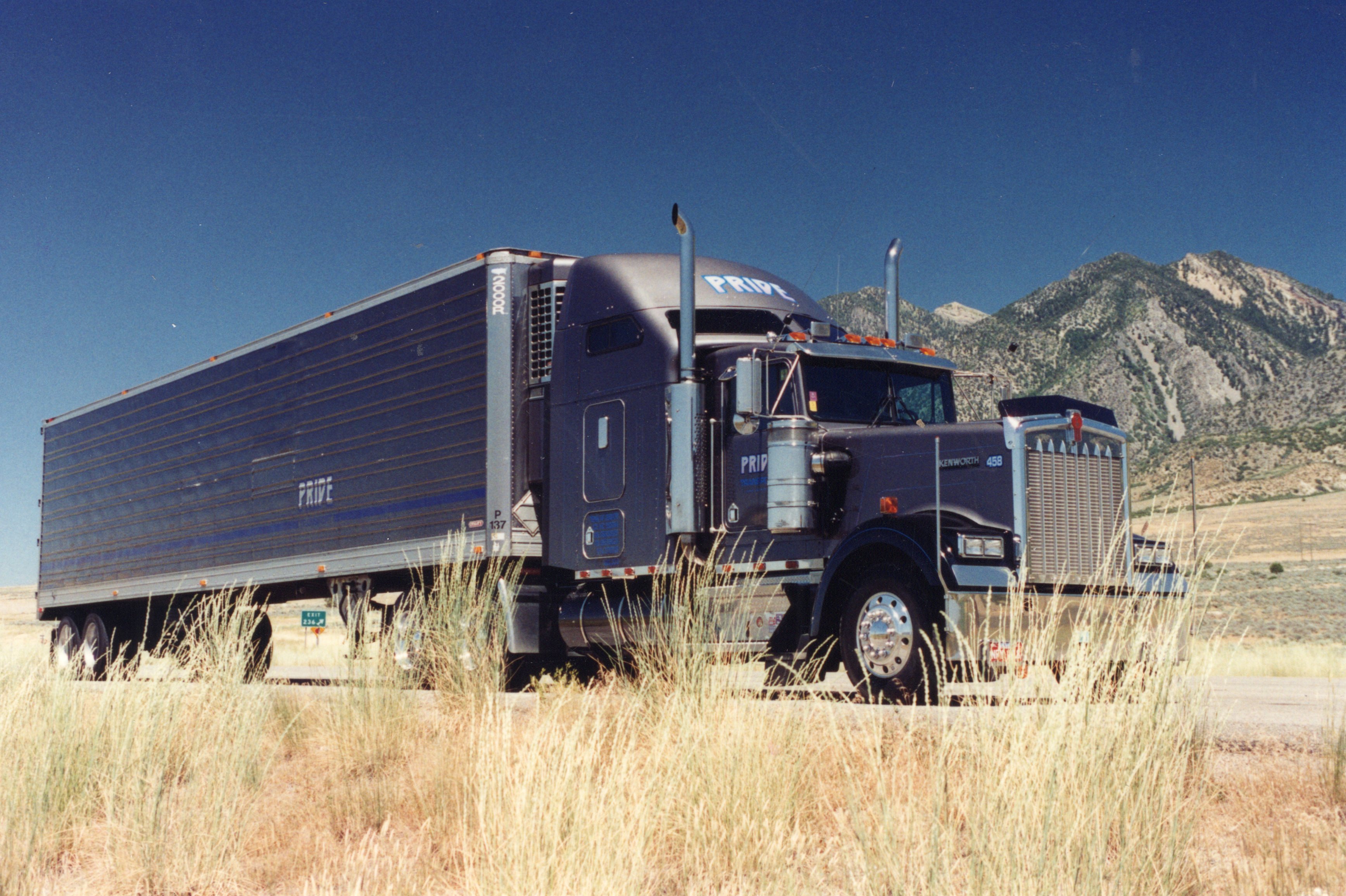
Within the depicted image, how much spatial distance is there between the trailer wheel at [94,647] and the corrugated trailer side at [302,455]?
40cm

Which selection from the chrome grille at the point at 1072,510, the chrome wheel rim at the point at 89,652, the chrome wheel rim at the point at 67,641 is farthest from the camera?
the chrome wheel rim at the point at 67,641

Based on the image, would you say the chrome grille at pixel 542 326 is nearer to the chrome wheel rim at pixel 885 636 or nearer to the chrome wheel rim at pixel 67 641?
the chrome wheel rim at pixel 885 636

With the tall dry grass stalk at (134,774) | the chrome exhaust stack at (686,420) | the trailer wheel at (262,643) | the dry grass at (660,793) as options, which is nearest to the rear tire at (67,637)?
the trailer wheel at (262,643)

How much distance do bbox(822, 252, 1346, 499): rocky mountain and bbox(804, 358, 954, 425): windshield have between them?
245 ft

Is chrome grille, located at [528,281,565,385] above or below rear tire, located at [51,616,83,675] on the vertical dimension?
above

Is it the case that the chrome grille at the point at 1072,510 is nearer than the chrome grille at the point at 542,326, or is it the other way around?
the chrome grille at the point at 1072,510

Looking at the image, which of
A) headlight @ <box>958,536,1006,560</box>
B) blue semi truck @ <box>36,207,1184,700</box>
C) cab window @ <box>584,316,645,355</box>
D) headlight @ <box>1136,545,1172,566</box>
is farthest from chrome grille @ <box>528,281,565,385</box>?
headlight @ <box>1136,545,1172,566</box>

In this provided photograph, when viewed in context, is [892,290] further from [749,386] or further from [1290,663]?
[1290,663]

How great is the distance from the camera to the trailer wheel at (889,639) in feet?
29.2

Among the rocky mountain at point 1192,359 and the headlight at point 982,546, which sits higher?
the rocky mountain at point 1192,359

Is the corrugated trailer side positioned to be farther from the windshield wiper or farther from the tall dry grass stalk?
the windshield wiper

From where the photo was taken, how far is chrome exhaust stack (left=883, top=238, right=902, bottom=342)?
1238 centimetres

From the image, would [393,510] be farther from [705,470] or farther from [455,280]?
[705,470]

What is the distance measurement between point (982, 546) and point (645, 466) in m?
3.48
